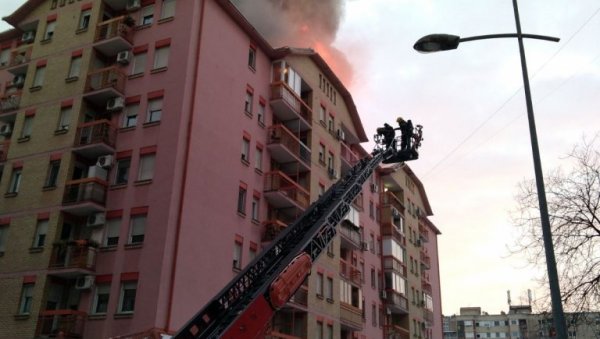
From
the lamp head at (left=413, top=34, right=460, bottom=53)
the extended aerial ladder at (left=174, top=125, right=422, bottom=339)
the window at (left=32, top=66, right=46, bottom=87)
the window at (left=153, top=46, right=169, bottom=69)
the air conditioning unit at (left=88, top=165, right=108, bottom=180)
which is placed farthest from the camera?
the window at (left=32, top=66, right=46, bottom=87)

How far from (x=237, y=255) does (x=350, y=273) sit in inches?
549

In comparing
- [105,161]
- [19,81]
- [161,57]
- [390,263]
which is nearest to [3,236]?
[105,161]

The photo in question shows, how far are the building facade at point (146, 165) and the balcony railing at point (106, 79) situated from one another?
0.22 ft

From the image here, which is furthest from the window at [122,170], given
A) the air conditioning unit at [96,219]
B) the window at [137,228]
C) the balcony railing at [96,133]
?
the window at [137,228]

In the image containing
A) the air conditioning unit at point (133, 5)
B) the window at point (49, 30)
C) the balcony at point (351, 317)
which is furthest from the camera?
the balcony at point (351, 317)

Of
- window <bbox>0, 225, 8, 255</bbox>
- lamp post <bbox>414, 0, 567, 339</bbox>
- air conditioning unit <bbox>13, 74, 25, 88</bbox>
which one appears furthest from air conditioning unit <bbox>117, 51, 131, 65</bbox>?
lamp post <bbox>414, 0, 567, 339</bbox>

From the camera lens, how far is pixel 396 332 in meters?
49.9

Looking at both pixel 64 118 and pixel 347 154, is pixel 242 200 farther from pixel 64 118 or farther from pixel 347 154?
pixel 347 154

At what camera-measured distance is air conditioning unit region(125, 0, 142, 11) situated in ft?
106

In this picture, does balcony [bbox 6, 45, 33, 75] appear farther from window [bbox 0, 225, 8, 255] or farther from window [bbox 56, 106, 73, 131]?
window [bbox 0, 225, 8, 255]

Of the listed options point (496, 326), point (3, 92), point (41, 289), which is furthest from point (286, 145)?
point (496, 326)

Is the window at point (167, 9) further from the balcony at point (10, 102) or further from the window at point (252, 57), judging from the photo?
the balcony at point (10, 102)

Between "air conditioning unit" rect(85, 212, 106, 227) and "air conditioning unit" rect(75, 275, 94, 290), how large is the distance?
8.31 ft

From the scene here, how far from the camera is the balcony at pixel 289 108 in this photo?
3634 cm
